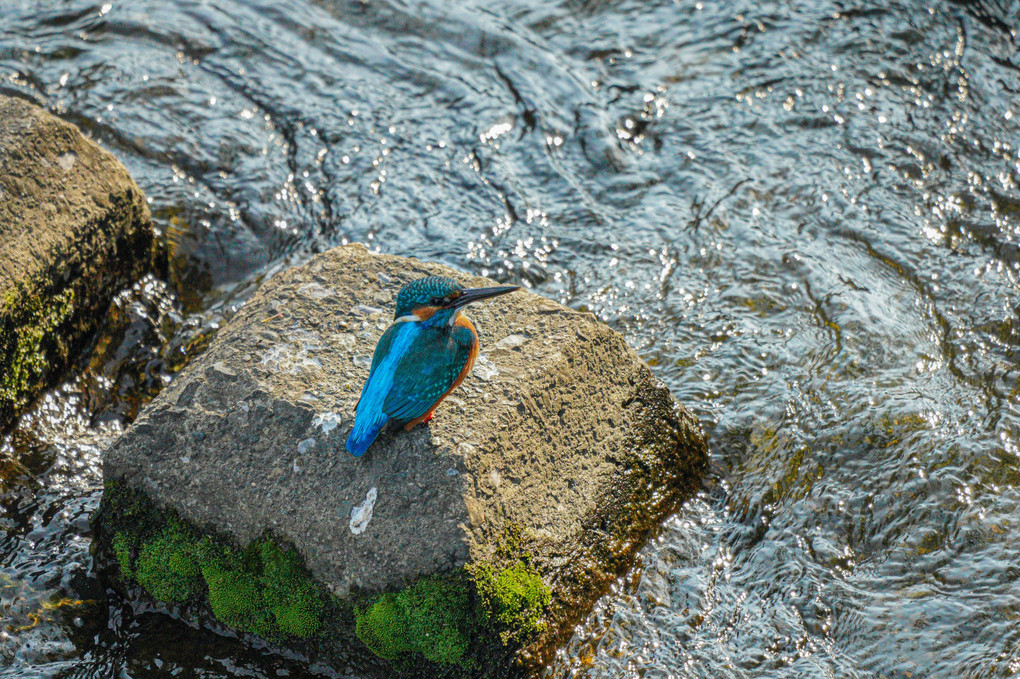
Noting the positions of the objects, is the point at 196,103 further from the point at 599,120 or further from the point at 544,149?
the point at 599,120

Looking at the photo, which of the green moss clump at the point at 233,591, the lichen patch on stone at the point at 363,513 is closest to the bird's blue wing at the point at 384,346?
the lichen patch on stone at the point at 363,513

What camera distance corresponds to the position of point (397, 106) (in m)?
8.10

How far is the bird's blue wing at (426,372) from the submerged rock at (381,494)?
0.25 m

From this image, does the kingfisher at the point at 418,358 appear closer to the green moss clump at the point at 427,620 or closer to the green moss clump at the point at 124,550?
the green moss clump at the point at 427,620

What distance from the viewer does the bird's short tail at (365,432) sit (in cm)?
372

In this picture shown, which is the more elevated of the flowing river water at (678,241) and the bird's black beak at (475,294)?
the bird's black beak at (475,294)

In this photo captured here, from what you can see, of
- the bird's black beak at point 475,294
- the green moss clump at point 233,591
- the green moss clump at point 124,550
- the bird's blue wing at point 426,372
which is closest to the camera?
the bird's blue wing at point 426,372

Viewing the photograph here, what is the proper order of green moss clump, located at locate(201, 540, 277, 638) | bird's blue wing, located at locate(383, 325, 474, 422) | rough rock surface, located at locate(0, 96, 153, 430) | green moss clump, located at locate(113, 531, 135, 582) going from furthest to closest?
rough rock surface, located at locate(0, 96, 153, 430)
green moss clump, located at locate(113, 531, 135, 582)
green moss clump, located at locate(201, 540, 277, 638)
bird's blue wing, located at locate(383, 325, 474, 422)

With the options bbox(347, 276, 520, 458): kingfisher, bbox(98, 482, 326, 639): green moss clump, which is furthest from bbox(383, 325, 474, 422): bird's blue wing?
bbox(98, 482, 326, 639): green moss clump

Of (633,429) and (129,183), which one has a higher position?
(129,183)

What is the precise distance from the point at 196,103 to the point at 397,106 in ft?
5.86

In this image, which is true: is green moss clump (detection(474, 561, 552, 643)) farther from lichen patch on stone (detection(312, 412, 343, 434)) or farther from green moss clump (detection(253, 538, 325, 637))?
lichen patch on stone (detection(312, 412, 343, 434))

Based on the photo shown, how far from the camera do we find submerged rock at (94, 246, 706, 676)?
377cm

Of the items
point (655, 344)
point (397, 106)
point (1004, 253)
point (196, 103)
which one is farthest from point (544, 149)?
point (1004, 253)
